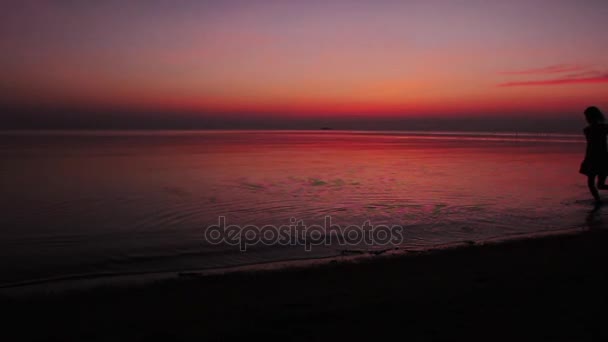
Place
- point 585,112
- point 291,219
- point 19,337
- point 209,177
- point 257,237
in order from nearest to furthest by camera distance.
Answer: point 19,337
point 257,237
point 291,219
point 585,112
point 209,177

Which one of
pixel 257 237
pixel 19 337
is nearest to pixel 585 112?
pixel 257 237

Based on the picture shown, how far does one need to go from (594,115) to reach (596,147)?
0.80 m

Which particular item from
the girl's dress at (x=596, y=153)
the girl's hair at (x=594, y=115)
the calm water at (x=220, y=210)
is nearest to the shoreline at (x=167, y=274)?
the calm water at (x=220, y=210)

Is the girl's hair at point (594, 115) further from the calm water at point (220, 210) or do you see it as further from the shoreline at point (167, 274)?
the shoreline at point (167, 274)

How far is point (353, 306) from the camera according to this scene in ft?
13.4

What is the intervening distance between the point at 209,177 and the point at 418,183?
7686 millimetres

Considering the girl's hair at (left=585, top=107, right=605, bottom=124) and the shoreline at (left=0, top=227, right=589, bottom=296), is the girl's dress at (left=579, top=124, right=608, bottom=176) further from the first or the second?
the shoreline at (left=0, top=227, right=589, bottom=296)

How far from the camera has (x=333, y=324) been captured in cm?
365

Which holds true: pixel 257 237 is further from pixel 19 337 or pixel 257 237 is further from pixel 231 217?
pixel 19 337

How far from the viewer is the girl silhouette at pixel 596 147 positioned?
388 inches

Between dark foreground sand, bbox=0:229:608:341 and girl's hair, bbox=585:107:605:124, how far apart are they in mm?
5597

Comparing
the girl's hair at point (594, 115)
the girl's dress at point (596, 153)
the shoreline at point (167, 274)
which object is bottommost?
the shoreline at point (167, 274)

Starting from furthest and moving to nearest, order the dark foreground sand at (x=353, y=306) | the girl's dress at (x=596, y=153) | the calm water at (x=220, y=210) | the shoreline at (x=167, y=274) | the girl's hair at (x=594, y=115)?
1. the girl's dress at (x=596, y=153)
2. the girl's hair at (x=594, y=115)
3. the calm water at (x=220, y=210)
4. the shoreline at (x=167, y=274)
5. the dark foreground sand at (x=353, y=306)

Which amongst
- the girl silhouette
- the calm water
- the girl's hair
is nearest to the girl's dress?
the girl silhouette
